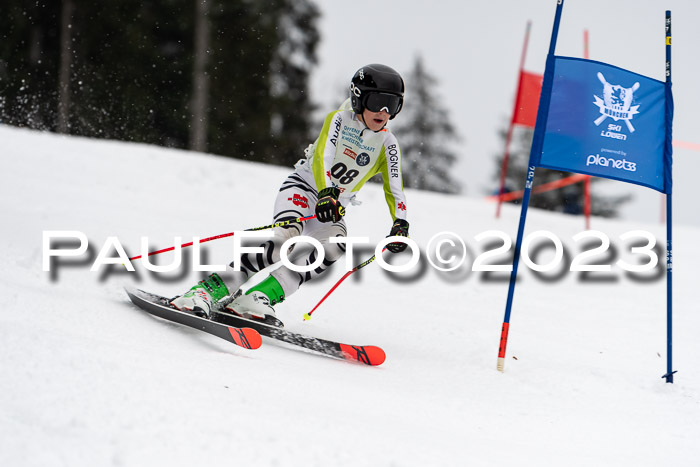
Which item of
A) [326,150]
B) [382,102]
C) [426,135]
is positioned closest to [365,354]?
[326,150]

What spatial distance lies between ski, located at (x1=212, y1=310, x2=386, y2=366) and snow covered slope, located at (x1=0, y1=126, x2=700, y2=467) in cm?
7

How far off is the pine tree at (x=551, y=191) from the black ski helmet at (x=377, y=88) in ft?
77.3

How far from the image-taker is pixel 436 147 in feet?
107

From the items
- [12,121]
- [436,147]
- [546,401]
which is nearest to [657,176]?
[546,401]

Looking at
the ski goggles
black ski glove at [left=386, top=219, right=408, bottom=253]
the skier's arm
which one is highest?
the ski goggles

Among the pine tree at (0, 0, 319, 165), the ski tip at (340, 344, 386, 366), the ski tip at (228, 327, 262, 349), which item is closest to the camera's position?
the ski tip at (228, 327, 262, 349)

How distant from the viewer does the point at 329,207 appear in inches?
142

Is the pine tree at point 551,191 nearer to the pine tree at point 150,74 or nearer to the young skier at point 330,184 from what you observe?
the pine tree at point 150,74

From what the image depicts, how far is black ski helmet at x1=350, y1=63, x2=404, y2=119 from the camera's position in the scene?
3.82 meters

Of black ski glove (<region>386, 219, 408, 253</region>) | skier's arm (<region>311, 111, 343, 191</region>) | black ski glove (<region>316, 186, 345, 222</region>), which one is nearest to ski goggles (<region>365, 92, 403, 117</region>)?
skier's arm (<region>311, 111, 343, 191</region>)

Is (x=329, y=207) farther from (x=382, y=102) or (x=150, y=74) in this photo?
(x=150, y=74)

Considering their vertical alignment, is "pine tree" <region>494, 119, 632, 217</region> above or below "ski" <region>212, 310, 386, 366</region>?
above

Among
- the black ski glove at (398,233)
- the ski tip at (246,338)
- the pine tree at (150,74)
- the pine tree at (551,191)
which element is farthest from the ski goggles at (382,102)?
the pine tree at (551,191)

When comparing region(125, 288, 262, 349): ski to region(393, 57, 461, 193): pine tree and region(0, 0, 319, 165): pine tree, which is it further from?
region(393, 57, 461, 193): pine tree
